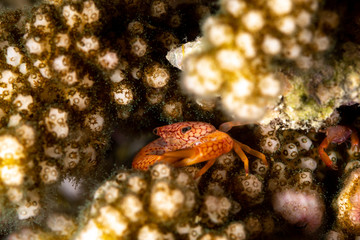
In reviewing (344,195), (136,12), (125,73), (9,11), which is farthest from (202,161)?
(9,11)

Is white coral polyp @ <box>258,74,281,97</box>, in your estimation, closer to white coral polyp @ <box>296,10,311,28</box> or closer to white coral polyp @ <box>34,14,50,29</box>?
white coral polyp @ <box>296,10,311,28</box>

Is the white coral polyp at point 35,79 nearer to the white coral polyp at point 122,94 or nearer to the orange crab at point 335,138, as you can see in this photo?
the white coral polyp at point 122,94

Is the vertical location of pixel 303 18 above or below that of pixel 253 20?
below

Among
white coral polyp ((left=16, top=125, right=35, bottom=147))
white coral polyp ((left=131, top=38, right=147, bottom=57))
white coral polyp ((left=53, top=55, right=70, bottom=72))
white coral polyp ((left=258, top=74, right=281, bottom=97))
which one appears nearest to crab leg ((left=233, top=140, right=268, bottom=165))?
white coral polyp ((left=258, top=74, right=281, bottom=97))

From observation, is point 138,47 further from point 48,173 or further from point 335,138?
point 335,138

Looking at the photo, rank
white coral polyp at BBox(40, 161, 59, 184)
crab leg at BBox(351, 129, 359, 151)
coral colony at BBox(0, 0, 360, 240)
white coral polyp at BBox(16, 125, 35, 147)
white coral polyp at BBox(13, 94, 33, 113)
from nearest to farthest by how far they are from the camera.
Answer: coral colony at BBox(0, 0, 360, 240), white coral polyp at BBox(16, 125, 35, 147), white coral polyp at BBox(40, 161, 59, 184), white coral polyp at BBox(13, 94, 33, 113), crab leg at BBox(351, 129, 359, 151)

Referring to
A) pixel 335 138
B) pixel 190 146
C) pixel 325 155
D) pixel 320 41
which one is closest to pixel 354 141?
pixel 335 138
